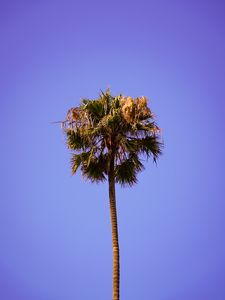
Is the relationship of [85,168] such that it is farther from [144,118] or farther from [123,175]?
[144,118]

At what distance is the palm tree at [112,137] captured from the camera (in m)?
20.4

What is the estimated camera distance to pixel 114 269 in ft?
58.9

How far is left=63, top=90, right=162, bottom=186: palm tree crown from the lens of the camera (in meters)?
20.5

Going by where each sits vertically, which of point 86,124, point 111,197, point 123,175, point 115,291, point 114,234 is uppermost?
point 86,124

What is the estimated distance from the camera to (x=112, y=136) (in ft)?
67.3


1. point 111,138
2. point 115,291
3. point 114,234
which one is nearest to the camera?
point 115,291

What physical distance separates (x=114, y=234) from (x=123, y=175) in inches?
133

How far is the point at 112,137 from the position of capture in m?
20.5

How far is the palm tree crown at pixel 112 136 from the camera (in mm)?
20453

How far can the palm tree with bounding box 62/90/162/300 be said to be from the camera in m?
20.4

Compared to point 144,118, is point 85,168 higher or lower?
lower

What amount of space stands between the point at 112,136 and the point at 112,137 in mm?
41

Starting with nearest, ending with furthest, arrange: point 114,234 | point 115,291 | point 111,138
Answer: point 115,291, point 114,234, point 111,138

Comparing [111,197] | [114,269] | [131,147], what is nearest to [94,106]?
[131,147]
